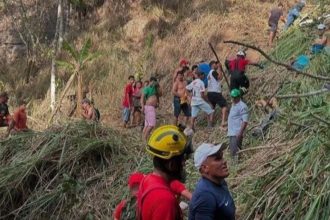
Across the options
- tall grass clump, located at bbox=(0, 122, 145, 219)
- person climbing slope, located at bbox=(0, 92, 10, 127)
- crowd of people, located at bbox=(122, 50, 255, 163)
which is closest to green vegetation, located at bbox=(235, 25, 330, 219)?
tall grass clump, located at bbox=(0, 122, 145, 219)

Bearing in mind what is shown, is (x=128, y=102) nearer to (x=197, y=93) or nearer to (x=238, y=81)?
(x=197, y=93)

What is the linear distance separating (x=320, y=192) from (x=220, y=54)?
44.6 feet

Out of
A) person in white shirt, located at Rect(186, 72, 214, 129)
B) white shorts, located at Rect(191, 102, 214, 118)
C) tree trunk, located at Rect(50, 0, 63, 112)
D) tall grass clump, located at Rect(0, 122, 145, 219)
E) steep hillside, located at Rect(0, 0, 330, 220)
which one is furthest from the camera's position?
tree trunk, located at Rect(50, 0, 63, 112)

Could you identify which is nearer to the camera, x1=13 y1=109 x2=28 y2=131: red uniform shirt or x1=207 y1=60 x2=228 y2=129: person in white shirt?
x1=13 y1=109 x2=28 y2=131: red uniform shirt

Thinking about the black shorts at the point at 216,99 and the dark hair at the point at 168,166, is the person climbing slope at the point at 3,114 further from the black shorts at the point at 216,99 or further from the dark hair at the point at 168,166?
the dark hair at the point at 168,166

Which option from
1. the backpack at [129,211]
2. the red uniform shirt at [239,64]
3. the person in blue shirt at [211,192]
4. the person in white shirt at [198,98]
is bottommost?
the person in white shirt at [198,98]

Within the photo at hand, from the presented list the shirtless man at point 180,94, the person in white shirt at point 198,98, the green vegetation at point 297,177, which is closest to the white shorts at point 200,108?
the person in white shirt at point 198,98

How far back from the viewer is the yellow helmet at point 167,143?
11.8 ft

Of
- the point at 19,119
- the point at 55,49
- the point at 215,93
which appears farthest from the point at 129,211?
the point at 55,49

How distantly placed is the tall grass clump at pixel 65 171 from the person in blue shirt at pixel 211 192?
421 cm

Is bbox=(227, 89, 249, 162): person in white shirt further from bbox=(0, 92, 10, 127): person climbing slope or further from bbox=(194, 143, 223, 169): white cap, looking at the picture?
bbox=(0, 92, 10, 127): person climbing slope

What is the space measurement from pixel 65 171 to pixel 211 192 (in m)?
5.49

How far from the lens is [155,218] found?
336 centimetres

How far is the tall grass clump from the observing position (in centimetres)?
824
